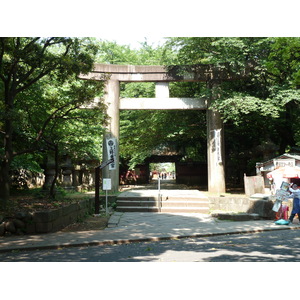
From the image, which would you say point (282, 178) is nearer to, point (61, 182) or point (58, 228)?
point (58, 228)

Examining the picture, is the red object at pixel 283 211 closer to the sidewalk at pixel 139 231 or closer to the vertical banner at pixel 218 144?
the sidewalk at pixel 139 231

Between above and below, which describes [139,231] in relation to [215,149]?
below

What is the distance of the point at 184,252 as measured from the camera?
5750 mm

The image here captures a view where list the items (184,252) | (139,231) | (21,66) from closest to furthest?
(184,252) < (139,231) < (21,66)

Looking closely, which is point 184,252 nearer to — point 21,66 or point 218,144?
point 21,66

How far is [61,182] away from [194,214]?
11.5 m

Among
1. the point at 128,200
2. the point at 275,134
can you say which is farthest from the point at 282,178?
the point at 275,134

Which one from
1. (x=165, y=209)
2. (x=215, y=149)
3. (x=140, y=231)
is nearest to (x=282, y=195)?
(x=165, y=209)

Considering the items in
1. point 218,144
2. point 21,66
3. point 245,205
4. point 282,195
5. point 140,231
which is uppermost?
point 21,66

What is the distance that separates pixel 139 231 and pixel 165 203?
4831mm

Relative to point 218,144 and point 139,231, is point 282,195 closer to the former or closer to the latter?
point 139,231

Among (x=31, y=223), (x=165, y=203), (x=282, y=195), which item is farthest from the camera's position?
(x=165, y=203)

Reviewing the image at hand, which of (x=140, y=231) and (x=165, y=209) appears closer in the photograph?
(x=140, y=231)

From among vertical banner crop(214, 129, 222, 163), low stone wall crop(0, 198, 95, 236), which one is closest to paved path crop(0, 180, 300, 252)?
low stone wall crop(0, 198, 95, 236)
